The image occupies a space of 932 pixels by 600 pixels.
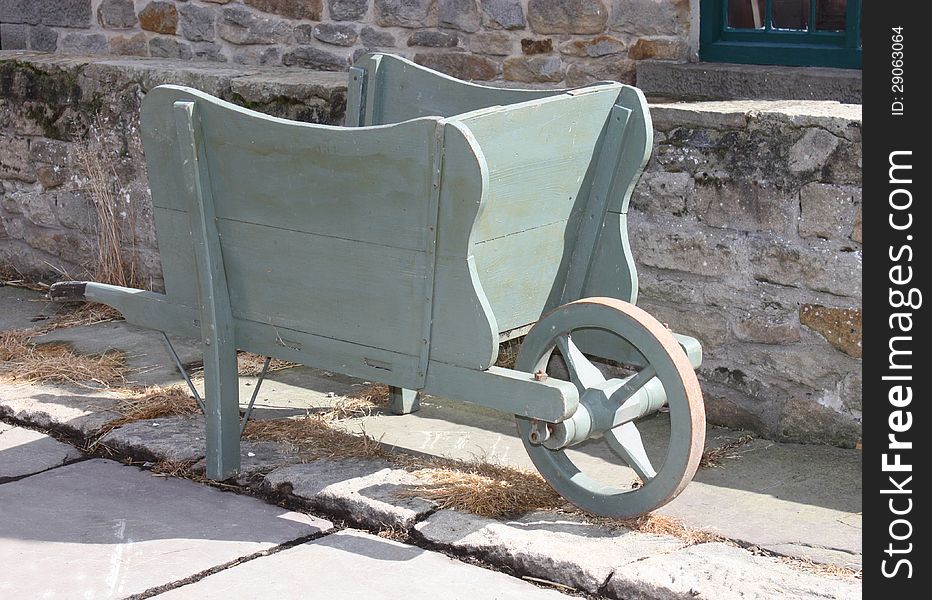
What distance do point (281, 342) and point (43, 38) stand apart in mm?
4453

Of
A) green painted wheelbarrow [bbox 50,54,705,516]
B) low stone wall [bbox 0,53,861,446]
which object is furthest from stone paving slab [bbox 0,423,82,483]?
low stone wall [bbox 0,53,861,446]

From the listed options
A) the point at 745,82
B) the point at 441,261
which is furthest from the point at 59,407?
the point at 745,82

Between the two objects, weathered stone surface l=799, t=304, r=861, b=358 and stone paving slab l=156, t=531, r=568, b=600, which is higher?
weathered stone surface l=799, t=304, r=861, b=358

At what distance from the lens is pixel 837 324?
3.79 metres

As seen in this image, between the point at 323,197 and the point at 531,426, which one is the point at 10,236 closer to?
the point at 323,197

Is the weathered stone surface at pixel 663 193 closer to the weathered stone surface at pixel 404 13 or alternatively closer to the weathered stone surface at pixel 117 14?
the weathered stone surface at pixel 404 13

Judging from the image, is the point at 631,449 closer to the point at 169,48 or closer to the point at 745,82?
the point at 745,82

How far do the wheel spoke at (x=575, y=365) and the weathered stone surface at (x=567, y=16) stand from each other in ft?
8.35

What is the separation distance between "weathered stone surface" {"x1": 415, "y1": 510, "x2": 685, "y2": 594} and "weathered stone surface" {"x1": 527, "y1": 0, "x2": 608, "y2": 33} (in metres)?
2.83

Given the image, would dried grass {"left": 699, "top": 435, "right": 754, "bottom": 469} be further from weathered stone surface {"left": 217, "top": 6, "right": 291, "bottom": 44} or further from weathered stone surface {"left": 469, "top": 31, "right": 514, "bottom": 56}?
weathered stone surface {"left": 217, "top": 6, "right": 291, "bottom": 44}

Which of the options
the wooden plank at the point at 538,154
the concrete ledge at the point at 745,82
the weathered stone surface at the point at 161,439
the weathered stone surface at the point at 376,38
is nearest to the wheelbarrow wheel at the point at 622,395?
the wooden plank at the point at 538,154

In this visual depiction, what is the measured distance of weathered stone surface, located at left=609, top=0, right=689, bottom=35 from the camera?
17.2 feet

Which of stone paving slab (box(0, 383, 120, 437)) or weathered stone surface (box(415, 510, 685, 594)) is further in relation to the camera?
stone paving slab (box(0, 383, 120, 437))
